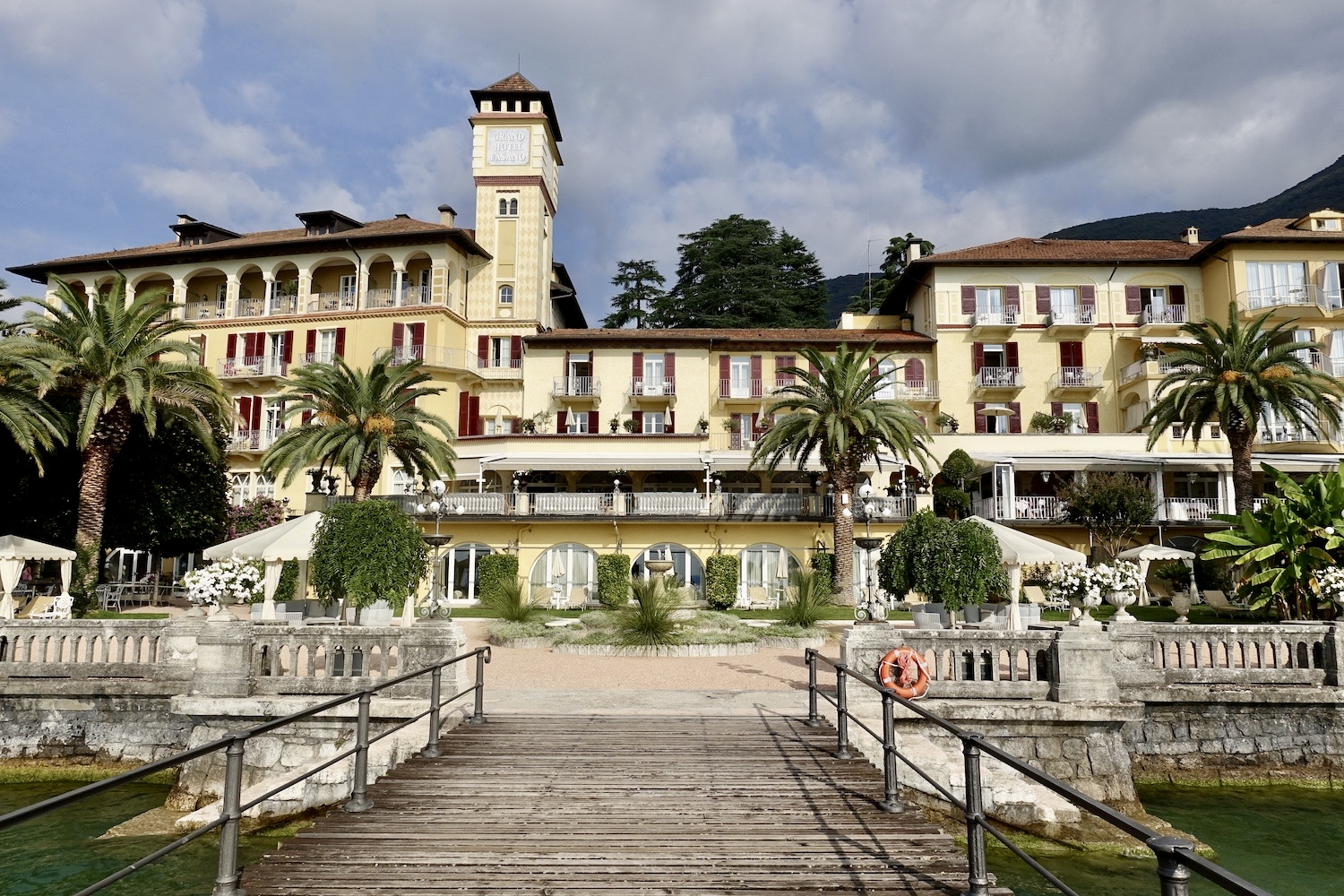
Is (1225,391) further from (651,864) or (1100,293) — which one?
(651,864)

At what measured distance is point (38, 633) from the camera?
13.0 meters

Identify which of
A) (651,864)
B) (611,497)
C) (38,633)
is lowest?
(651,864)

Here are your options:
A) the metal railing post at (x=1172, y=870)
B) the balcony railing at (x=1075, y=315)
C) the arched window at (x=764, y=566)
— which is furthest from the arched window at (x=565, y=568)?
the metal railing post at (x=1172, y=870)

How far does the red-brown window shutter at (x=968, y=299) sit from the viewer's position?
1629 inches

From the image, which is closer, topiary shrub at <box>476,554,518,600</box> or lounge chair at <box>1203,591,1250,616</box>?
lounge chair at <box>1203,591,1250,616</box>

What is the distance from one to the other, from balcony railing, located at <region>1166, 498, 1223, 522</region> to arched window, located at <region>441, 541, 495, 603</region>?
26207 mm

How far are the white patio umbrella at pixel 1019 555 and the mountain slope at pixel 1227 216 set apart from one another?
5584 inches

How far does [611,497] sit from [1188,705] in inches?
884

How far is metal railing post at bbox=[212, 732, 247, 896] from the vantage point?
16.0ft

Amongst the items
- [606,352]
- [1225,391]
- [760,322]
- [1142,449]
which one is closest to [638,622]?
[1225,391]

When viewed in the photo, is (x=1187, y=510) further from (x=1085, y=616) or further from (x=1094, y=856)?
(x=1094, y=856)

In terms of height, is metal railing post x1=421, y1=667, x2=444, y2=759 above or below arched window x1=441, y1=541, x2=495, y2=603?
below

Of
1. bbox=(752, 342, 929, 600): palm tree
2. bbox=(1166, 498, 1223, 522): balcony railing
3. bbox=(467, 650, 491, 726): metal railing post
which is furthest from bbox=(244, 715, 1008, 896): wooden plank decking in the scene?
bbox=(1166, 498, 1223, 522): balcony railing

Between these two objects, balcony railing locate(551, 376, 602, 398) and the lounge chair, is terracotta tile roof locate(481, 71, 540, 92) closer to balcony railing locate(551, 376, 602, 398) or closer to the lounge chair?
balcony railing locate(551, 376, 602, 398)
